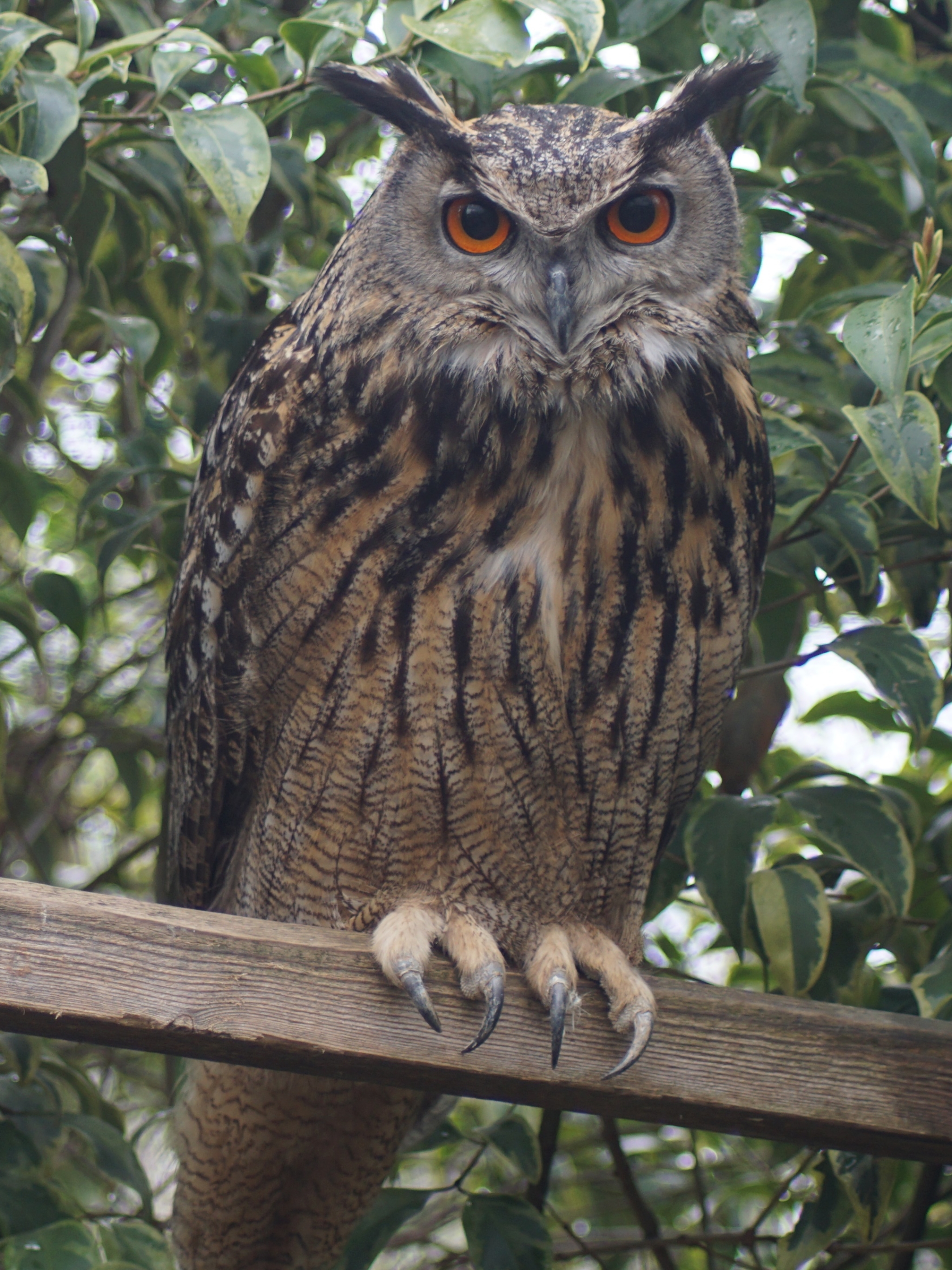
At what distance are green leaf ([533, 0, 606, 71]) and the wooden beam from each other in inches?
37.1

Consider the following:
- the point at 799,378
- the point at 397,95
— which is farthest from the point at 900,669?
the point at 397,95

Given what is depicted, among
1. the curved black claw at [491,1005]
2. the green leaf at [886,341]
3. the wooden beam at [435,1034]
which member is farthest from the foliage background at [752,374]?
the curved black claw at [491,1005]

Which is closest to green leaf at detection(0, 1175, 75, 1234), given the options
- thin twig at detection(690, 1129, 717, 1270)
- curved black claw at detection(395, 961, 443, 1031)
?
curved black claw at detection(395, 961, 443, 1031)

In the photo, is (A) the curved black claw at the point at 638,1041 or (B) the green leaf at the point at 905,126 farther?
(B) the green leaf at the point at 905,126

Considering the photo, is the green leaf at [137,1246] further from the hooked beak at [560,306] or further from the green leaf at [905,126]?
the green leaf at [905,126]

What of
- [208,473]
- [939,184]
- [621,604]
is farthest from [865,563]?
[208,473]

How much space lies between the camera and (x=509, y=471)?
126cm

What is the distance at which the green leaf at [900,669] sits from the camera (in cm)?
138

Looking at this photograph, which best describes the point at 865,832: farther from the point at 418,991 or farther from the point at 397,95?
the point at 397,95

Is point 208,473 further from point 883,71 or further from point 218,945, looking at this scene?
point 883,71

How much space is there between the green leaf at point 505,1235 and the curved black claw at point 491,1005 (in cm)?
42

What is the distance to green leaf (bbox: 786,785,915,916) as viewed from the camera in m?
1.39

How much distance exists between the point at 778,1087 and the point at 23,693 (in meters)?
2.24

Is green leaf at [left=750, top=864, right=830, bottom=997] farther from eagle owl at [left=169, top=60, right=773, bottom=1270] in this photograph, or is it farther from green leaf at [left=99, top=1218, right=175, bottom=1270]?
green leaf at [left=99, top=1218, right=175, bottom=1270]
